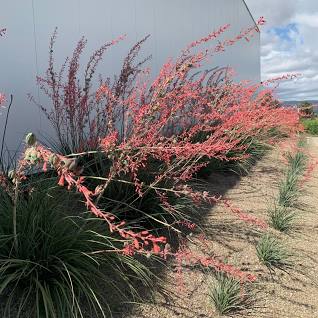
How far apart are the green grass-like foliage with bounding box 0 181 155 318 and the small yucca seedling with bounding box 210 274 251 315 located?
52 centimetres

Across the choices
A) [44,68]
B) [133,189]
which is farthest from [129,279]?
[44,68]

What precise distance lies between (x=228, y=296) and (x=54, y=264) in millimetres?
1283

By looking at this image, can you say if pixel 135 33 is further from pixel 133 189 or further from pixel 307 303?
pixel 307 303

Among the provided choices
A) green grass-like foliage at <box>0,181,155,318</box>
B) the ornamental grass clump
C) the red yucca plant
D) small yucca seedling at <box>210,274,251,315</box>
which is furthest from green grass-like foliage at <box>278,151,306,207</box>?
green grass-like foliage at <box>0,181,155,318</box>

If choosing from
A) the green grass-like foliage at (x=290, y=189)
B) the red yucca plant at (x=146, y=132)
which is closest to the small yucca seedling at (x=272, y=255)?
the red yucca plant at (x=146, y=132)

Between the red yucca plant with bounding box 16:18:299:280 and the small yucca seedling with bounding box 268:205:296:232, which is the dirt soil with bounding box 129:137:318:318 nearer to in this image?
the small yucca seedling with bounding box 268:205:296:232

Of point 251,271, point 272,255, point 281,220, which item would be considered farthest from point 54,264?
point 281,220

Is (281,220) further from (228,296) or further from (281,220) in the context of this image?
(228,296)

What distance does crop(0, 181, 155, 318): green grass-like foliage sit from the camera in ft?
10.6

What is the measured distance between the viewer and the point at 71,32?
22.5 feet

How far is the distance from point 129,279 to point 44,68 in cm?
347

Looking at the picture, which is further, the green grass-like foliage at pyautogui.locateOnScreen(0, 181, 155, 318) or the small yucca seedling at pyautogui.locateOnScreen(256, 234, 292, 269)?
the small yucca seedling at pyautogui.locateOnScreen(256, 234, 292, 269)

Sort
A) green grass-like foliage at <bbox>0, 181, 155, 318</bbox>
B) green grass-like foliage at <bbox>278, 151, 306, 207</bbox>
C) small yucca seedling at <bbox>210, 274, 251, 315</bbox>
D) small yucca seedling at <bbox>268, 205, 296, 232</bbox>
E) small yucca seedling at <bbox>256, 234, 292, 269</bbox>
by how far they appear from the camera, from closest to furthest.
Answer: green grass-like foliage at <bbox>0, 181, 155, 318</bbox> → small yucca seedling at <bbox>210, 274, 251, 315</bbox> → small yucca seedling at <bbox>256, 234, 292, 269</bbox> → small yucca seedling at <bbox>268, 205, 296, 232</bbox> → green grass-like foliage at <bbox>278, 151, 306, 207</bbox>

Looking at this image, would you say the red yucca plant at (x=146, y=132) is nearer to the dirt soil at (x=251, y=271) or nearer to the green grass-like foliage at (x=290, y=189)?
the dirt soil at (x=251, y=271)
